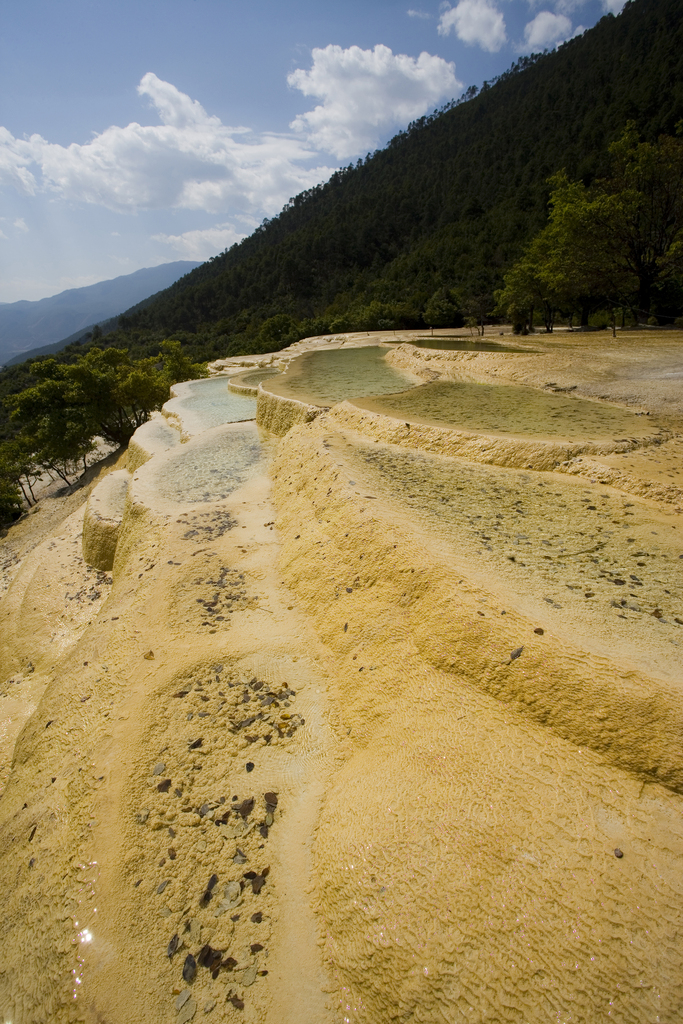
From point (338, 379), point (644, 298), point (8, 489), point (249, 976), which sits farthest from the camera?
point (8, 489)

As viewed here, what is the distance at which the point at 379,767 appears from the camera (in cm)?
380

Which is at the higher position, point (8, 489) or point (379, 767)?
point (379, 767)

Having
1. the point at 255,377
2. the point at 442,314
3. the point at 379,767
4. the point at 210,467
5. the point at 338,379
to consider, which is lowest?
the point at 379,767

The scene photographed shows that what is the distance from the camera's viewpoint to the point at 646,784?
2914 mm

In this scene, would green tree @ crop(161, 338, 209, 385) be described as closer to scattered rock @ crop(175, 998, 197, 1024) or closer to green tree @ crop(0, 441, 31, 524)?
green tree @ crop(0, 441, 31, 524)

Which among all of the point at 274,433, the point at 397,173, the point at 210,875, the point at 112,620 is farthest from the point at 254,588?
the point at 397,173

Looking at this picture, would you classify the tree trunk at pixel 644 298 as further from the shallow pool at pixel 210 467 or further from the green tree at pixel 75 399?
the green tree at pixel 75 399

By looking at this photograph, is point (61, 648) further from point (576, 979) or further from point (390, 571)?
point (576, 979)

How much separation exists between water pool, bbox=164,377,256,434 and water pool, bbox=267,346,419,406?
1.74 metres

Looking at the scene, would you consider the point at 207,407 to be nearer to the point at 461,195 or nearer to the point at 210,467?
the point at 210,467

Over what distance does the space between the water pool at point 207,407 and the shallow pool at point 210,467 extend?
1586 mm

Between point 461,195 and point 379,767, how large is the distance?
94992mm

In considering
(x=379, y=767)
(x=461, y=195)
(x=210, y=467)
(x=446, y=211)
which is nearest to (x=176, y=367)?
(x=210, y=467)

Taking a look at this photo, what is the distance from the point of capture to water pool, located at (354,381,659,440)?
8.26m
